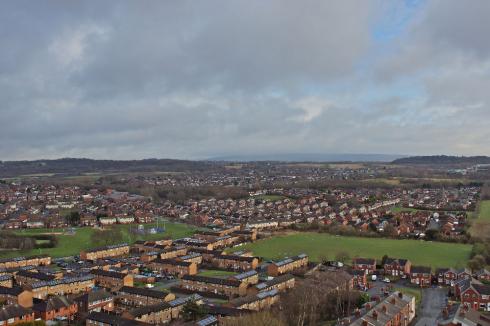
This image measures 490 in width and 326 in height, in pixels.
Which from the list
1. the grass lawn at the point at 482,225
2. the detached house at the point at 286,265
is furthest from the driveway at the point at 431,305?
the grass lawn at the point at 482,225

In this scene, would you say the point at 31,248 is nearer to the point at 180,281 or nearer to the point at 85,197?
the point at 180,281

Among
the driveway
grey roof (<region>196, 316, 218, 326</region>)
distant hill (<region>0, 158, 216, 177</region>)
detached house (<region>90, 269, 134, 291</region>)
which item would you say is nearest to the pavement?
the driveway

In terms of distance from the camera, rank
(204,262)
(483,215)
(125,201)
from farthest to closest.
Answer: (125,201), (483,215), (204,262)

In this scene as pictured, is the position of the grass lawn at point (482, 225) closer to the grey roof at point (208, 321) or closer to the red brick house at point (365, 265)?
the red brick house at point (365, 265)

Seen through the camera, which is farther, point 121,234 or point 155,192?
point 155,192

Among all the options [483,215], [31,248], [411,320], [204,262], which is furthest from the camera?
[483,215]

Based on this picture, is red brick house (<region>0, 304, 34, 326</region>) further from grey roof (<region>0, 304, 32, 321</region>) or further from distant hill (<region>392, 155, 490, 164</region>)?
distant hill (<region>392, 155, 490, 164</region>)

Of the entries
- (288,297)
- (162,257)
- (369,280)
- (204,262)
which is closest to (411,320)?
(288,297)

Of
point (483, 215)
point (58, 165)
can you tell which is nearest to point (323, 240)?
point (483, 215)
